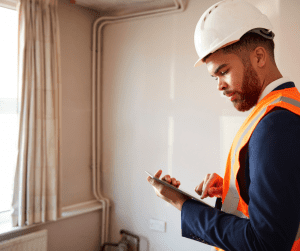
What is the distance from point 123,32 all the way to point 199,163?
56.8 inches

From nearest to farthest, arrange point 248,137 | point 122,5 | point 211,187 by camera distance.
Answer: point 248,137, point 211,187, point 122,5

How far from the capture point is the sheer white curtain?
2.12m

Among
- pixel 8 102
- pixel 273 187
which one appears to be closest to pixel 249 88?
pixel 273 187

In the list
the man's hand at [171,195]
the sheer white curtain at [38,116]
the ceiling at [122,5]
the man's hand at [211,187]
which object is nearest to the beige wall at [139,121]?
the ceiling at [122,5]

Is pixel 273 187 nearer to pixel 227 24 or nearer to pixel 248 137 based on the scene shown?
pixel 248 137

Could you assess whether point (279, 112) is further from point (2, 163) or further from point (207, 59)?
point (2, 163)

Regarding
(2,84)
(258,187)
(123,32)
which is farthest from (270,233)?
(123,32)

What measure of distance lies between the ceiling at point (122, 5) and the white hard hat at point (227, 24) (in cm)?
159

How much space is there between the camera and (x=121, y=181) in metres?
2.74

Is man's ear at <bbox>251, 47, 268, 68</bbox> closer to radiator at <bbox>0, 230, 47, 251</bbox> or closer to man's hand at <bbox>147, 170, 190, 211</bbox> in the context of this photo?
man's hand at <bbox>147, 170, 190, 211</bbox>

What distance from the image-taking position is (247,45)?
3.05 ft

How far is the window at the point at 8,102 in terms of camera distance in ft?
7.30

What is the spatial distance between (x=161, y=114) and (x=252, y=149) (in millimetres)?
1777

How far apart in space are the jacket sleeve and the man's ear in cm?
25
